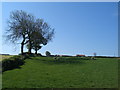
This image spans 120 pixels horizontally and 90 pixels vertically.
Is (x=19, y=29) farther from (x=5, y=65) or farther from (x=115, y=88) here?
(x=115, y=88)

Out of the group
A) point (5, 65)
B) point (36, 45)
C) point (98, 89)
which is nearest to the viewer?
Result: point (98, 89)

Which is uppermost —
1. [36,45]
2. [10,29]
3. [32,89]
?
[10,29]

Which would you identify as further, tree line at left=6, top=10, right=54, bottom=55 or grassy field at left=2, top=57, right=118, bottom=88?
tree line at left=6, top=10, right=54, bottom=55

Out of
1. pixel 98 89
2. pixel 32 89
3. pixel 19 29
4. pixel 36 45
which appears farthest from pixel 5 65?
pixel 36 45

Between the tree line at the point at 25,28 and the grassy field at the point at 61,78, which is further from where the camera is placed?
the tree line at the point at 25,28

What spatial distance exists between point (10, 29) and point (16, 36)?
7.55 ft

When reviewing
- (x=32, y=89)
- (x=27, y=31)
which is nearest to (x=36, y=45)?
(x=27, y=31)

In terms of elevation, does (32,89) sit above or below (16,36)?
below

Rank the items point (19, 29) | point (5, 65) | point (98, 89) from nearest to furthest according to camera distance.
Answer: point (98, 89)
point (5, 65)
point (19, 29)

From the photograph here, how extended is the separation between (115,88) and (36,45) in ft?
162

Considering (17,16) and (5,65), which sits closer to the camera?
(5,65)

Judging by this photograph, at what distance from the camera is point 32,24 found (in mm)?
55781

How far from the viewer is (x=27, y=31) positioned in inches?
2205

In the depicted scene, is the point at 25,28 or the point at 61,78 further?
the point at 25,28
